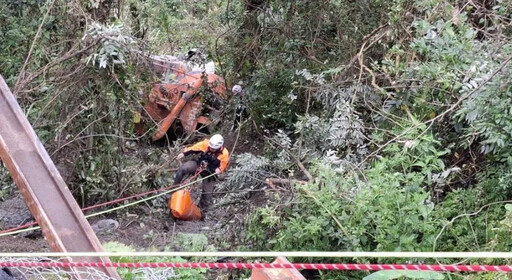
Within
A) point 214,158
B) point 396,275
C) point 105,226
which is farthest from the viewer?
point 214,158

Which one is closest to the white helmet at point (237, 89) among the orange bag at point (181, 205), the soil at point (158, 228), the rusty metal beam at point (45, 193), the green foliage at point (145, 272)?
the soil at point (158, 228)

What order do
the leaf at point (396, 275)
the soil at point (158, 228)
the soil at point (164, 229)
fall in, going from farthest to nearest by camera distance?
the soil at point (158, 228), the soil at point (164, 229), the leaf at point (396, 275)

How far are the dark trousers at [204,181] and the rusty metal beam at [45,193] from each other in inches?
175

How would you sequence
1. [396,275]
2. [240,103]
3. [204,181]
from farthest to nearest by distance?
[240,103] < [204,181] < [396,275]

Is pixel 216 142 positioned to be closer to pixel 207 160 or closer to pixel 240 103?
pixel 207 160

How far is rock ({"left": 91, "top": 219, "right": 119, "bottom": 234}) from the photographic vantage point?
7.00 metres

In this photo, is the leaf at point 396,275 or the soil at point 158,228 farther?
the soil at point 158,228

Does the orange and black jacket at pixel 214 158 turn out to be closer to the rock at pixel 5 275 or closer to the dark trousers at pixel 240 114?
the dark trousers at pixel 240 114

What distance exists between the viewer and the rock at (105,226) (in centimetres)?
700

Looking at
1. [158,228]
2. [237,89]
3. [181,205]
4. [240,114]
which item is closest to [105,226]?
[158,228]

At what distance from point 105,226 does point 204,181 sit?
1.64 meters

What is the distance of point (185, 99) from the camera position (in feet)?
33.2

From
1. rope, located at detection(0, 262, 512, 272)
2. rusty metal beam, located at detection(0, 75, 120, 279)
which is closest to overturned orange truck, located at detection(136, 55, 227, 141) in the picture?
rusty metal beam, located at detection(0, 75, 120, 279)

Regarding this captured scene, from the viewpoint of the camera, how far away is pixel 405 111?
608 cm
